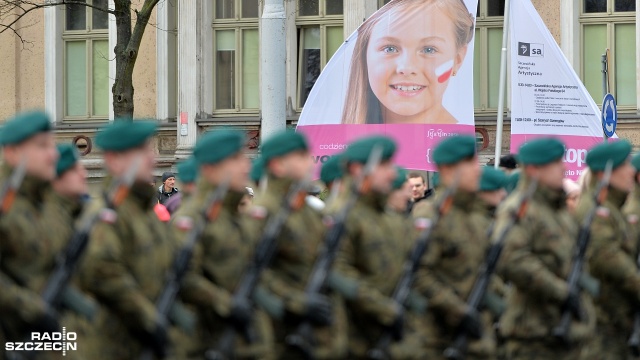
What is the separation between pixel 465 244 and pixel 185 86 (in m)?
18.4

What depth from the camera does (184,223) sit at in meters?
8.49

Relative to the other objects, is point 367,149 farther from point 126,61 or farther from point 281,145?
point 126,61

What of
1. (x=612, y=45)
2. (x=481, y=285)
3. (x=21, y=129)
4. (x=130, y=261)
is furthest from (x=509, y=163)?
(x=612, y=45)

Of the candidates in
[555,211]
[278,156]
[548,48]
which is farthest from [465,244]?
[548,48]

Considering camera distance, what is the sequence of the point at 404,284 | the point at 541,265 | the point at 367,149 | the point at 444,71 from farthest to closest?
the point at 444,71, the point at 541,265, the point at 367,149, the point at 404,284

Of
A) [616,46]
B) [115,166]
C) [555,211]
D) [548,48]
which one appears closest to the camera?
[115,166]

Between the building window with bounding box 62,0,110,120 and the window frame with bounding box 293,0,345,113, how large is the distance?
3650mm

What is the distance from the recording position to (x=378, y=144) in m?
9.18

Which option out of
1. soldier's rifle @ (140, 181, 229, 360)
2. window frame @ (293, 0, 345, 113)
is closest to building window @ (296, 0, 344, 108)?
window frame @ (293, 0, 345, 113)

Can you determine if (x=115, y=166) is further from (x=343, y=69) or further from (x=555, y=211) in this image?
(x=343, y=69)

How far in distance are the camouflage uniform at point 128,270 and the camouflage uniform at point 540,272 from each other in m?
2.26

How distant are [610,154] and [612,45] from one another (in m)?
15.6

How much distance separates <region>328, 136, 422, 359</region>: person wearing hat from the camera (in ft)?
29.0

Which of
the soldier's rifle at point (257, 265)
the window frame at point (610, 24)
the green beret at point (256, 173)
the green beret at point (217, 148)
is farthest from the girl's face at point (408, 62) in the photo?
the green beret at point (217, 148)
